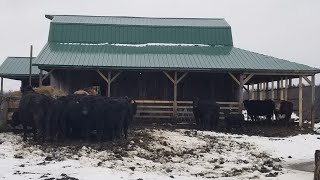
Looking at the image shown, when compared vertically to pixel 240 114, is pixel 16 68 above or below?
above

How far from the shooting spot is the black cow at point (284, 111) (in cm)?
2491

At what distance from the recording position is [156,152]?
14109mm

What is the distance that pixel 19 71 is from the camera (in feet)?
105

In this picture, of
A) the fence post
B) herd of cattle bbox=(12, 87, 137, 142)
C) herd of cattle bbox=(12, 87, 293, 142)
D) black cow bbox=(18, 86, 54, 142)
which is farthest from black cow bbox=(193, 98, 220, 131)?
black cow bbox=(18, 86, 54, 142)

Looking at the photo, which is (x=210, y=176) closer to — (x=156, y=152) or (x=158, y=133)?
(x=156, y=152)

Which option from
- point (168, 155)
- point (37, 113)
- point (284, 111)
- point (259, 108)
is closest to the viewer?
point (168, 155)

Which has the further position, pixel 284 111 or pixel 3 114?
pixel 284 111

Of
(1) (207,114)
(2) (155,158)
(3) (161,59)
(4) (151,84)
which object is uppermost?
(3) (161,59)

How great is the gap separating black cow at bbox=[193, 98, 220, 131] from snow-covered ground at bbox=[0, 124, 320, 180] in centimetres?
438

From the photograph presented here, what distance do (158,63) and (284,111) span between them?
7.14 m

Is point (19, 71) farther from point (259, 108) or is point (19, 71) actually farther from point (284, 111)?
point (284, 111)

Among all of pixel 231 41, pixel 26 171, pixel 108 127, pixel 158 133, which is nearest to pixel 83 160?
pixel 26 171

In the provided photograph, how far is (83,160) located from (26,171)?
5.86 feet

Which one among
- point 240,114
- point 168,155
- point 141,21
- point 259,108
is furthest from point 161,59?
point 168,155
